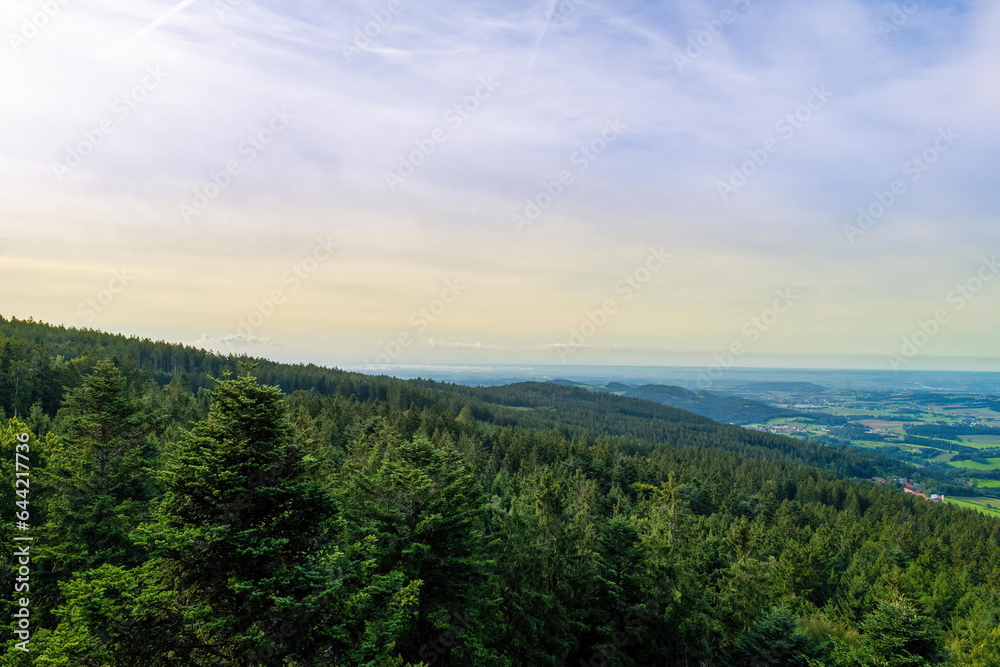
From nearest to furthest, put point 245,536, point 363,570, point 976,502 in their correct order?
point 245,536, point 363,570, point 976,502

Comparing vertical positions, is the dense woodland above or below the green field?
above

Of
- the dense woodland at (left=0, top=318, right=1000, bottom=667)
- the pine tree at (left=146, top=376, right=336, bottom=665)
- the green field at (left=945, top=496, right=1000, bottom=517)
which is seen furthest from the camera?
the green field at (left=945, top=496, right=1000, bottom=517)

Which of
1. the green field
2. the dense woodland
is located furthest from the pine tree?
the green field

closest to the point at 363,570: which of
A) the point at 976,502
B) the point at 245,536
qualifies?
the point at 245,536

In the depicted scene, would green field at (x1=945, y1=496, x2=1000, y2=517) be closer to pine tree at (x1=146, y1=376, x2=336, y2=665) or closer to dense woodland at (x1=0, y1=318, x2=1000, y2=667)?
dense woodland at (x1=0, y1=318, x2=1000, y2=667)

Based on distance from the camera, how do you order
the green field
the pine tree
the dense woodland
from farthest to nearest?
the green field → the dense woodland → the pine tree

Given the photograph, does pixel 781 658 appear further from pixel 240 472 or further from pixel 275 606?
pixel 240 472

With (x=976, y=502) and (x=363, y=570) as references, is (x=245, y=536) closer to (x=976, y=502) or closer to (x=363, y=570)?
(x=363, y=570)

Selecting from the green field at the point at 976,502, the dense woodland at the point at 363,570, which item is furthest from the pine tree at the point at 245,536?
the green field at the point at 976,502

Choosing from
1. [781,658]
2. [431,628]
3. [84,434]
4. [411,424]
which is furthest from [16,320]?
[781,658]

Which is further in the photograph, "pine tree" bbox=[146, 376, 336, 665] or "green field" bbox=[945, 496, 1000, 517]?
"green field" bbox=[945, 496, 1000, 517]

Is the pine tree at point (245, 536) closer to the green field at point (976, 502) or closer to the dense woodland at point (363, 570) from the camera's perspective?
the dense woodland at point (363, 570)
